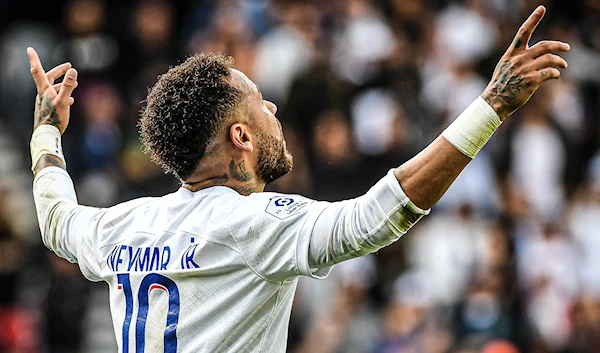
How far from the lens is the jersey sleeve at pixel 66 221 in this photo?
14.3 feet

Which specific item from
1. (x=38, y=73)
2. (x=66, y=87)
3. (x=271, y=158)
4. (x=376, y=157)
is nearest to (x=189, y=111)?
(x=271, y=158)

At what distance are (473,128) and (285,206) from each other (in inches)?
30.3

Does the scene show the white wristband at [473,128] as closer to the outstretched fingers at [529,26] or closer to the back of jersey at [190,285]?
the outstretched fingers at [529,26]

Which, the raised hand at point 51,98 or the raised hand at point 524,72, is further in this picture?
the raised hand at point 51,98

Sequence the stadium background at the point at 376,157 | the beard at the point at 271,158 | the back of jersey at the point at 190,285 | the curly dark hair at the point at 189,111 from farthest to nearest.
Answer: the stadium background at the point at 376,157 → the beard at the point at 271,158 → the curly dark hair at the point at 189,111 → the back of jersey at the point at 190,285

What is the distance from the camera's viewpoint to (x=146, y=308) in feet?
13.3

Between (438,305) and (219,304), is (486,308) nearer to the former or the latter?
(438,305)

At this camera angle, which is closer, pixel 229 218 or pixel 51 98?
pixel 229 218

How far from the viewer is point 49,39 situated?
15.1 m

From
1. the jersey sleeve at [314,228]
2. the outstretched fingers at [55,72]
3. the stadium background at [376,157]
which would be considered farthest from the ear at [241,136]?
the stadium background at [376,157]

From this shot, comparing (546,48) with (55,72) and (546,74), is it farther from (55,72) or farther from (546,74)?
(55,72)

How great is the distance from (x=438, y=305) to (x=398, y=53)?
370 cm

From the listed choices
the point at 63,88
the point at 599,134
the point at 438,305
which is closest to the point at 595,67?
the point at 599,134

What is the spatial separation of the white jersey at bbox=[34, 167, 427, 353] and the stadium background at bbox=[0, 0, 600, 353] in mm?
6267
